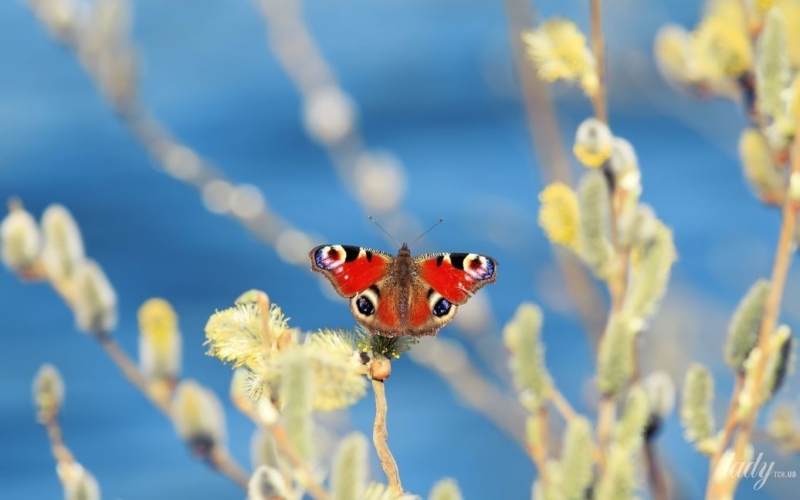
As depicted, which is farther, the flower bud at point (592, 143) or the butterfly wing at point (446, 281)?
the butterfly wing at point (446, 281)

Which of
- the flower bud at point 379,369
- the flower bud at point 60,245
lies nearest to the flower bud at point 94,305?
the flower bud at point 60,245

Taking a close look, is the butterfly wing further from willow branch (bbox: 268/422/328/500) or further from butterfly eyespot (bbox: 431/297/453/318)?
willow branch (bbox: 268/422/328/500)

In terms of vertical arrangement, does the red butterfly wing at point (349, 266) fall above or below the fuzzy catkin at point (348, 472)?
above

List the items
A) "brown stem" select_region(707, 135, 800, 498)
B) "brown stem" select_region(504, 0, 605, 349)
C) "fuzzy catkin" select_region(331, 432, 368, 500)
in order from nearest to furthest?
"fuzzy catkin" select_region(331, 432, 368, 500), "brown stem" select_region(707, 135, 800, 498), "brown stem" select_region(504, 0, 605, 349)

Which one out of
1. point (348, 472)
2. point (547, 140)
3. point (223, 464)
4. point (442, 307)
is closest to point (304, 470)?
point (348, 472)

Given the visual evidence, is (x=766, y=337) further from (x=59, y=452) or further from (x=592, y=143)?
(x=59, y=452)

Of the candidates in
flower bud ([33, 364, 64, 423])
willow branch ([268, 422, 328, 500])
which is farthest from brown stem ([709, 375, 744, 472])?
flower bud ([33, 364, 64, 423])

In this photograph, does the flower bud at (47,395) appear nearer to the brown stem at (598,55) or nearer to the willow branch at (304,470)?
the willow branch at (304,470)
